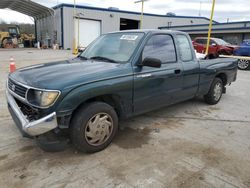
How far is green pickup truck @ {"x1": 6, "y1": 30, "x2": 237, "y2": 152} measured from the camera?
111 inches

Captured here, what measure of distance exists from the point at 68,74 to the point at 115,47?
126 centimetres

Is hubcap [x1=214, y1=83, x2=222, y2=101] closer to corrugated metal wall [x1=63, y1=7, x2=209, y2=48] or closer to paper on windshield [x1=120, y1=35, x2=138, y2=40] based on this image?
paper on windshield [x1=120, y1=35, x2=138, y2=40]

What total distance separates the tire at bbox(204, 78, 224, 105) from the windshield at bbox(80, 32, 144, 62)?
2.69 metres

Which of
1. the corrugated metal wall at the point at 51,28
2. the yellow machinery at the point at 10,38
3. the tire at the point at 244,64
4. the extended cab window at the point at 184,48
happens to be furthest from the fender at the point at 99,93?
the yellow machinery at the point at 10,38

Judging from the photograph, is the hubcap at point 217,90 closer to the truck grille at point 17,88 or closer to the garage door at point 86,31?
the truck grille at point 17,88

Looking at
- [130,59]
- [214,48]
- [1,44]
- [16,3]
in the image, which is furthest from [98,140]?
[16,3]

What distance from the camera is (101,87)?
311 cm

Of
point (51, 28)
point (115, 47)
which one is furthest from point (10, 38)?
point (115, 47)

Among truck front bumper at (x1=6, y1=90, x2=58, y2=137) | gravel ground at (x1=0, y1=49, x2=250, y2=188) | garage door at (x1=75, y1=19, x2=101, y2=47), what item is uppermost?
garage door at (x1=75, y1=19, x2=101, y2=47)

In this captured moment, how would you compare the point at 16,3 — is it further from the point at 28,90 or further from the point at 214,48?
the point at 28,90

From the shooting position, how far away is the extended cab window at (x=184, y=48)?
4520 millimetres

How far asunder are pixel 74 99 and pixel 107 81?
1.84 ft

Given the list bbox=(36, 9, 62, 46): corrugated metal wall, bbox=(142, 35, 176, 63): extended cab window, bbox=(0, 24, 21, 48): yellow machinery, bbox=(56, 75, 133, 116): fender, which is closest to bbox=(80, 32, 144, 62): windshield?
bbox=(142, 35, 176, 63): extended cab window

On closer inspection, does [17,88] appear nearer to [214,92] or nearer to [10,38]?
[214,92]
